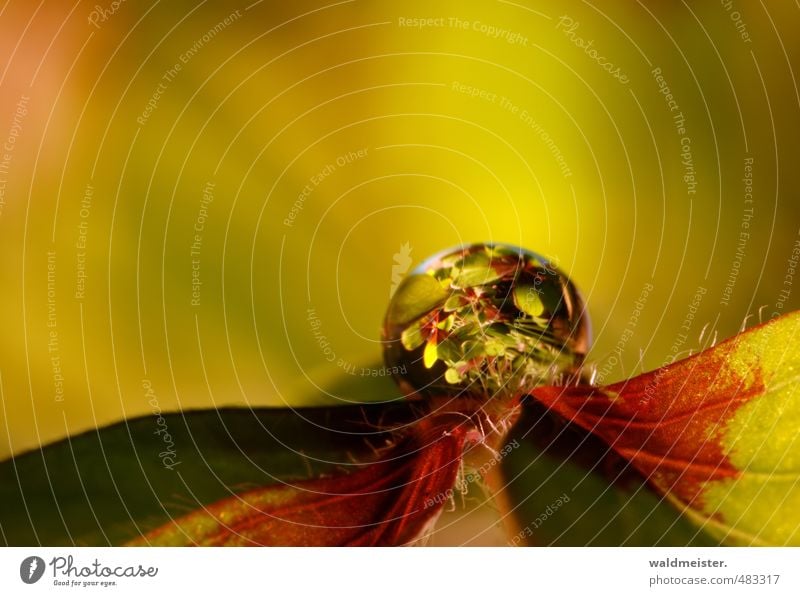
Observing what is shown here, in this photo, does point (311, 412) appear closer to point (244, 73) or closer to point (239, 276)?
point (239, 276)

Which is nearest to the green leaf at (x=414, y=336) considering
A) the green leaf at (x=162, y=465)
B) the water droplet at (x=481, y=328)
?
the water droplet at (x=481, y=328)
